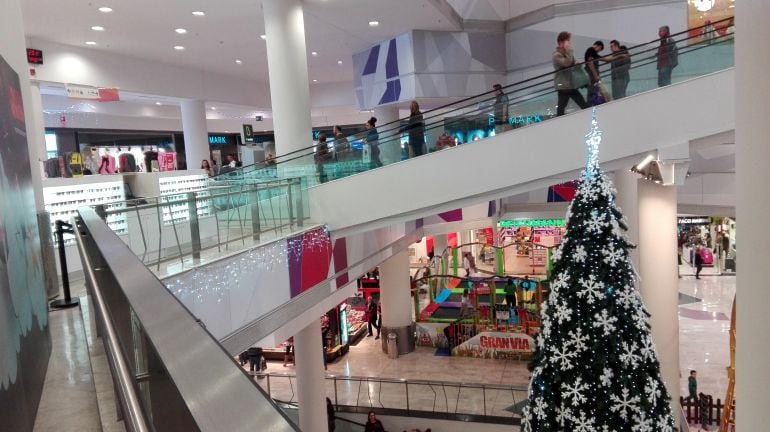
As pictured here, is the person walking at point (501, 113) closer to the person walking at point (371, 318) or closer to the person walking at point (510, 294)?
the person walking at point (510, 294)

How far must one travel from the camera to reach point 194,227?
22.1 ft

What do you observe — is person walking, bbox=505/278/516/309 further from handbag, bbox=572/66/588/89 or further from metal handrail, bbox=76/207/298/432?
metal handrail, bbox=76/207/298/432

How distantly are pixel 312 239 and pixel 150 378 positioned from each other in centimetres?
820

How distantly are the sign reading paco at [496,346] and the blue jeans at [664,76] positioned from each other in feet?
29.0

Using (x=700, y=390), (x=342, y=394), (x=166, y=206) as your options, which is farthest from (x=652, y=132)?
(x=342, y=394)

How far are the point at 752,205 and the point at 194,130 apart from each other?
55.9ft

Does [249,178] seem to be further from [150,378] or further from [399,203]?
[150,378]

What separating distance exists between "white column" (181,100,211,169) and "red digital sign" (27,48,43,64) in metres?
5.73

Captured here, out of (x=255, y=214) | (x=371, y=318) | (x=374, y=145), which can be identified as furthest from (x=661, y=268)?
(x=371, y=318)

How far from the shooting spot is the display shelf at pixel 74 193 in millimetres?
9156

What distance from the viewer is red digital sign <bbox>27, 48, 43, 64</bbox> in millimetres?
11780

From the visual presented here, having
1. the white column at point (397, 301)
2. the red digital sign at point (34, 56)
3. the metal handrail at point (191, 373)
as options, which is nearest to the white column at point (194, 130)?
the red digital sign at point (34, 56)

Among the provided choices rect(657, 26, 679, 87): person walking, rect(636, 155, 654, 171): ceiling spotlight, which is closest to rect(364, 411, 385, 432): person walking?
rect(636, 155, 654, 171): ceiling spotlight

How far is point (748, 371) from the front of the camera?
9.42 ft
